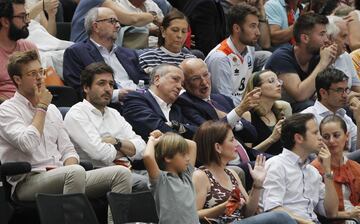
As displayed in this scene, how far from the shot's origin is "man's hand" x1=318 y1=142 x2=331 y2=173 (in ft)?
25.8

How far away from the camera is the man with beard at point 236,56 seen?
959 centimetres

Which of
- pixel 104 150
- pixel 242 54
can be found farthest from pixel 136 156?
pixel 242 54

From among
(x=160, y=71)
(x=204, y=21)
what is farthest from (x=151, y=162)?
(x=204, y=21)

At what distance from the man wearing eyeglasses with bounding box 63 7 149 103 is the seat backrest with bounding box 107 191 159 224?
65.9 inches

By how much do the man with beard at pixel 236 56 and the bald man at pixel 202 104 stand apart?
0.66m

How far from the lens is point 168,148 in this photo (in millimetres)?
6832

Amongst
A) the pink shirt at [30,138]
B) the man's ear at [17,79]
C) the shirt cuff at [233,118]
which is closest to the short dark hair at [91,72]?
the pink shirt at [30,138]

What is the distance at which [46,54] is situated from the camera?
30.2ft

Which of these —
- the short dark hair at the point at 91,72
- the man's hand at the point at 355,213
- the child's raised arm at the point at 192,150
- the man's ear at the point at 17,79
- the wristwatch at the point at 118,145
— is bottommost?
the man's hand at the point at 355,213

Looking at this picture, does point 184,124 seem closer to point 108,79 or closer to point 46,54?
point 108,79

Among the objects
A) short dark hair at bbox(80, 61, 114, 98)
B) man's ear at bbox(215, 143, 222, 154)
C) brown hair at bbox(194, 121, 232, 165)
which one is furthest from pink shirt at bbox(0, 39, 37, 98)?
man's ear at bbox(215, 143, 222, 154)

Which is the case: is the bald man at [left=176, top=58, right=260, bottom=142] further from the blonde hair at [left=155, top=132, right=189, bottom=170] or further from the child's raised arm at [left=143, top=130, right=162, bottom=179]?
the child's raised arm at [left=143, top=130, right=162, bottom=179]

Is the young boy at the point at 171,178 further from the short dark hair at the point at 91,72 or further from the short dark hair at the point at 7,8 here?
the short dark hair at the point at 7,8

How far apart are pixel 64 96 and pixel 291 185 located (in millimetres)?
2031
